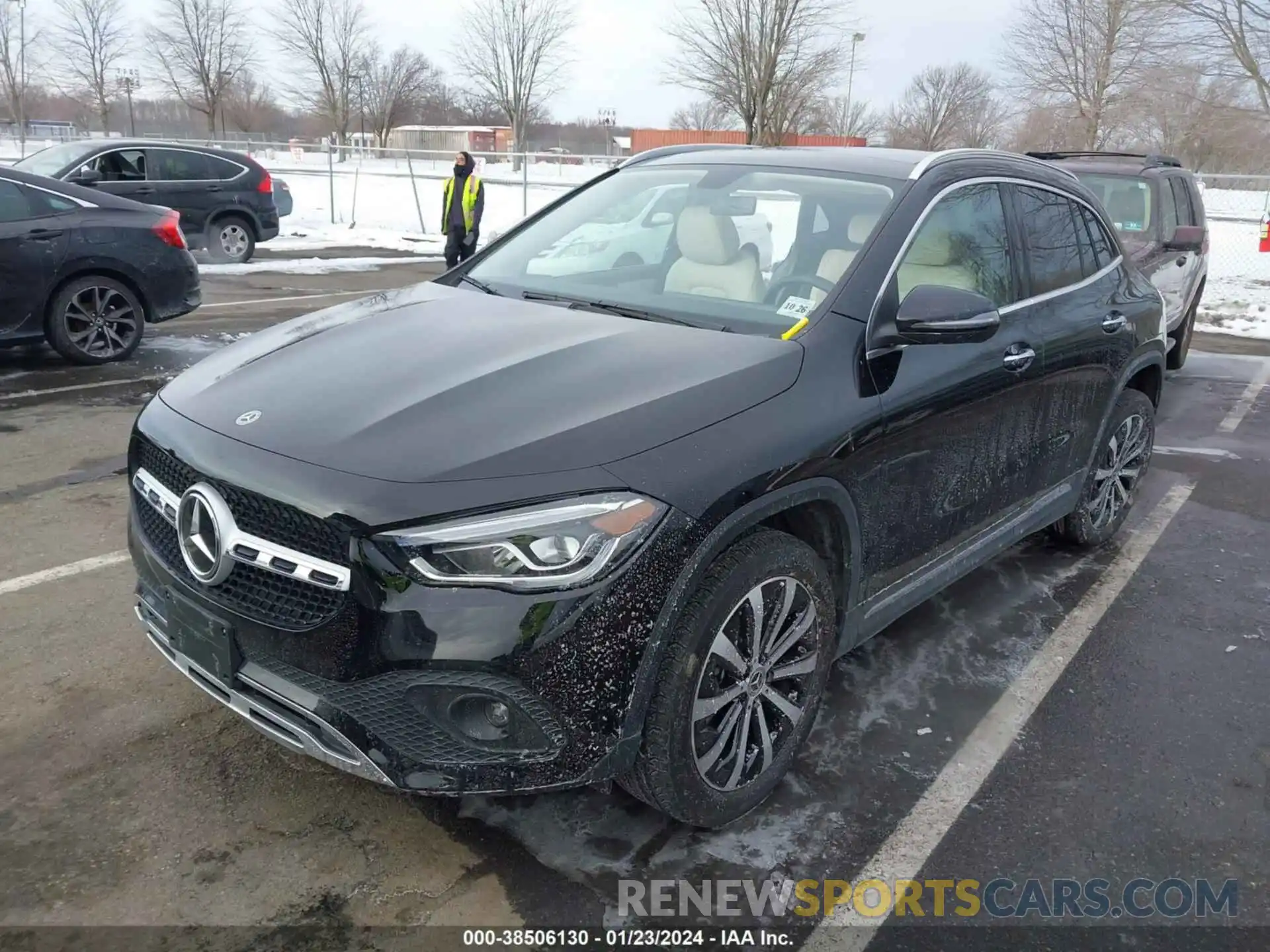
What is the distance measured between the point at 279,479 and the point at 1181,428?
279 inches

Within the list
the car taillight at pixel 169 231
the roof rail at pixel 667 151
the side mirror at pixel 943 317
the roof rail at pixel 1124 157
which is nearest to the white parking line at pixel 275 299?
the car taillight at pixel 169 231

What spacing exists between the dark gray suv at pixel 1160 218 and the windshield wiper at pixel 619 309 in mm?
5796

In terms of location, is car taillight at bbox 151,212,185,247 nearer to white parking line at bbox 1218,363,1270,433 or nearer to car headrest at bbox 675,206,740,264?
car headrest at bbox 675,206,740,264

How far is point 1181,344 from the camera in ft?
30.1

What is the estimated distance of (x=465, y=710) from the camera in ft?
→ 7.11

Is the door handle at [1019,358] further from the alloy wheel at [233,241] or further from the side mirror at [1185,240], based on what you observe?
the alloy wheel at [233,241]

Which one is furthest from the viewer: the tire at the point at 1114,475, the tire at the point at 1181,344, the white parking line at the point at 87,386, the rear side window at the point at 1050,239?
the tire at the point at 1181,344

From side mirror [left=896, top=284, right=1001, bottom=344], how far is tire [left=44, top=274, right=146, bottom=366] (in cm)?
685

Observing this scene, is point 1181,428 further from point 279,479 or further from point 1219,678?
point 279,479

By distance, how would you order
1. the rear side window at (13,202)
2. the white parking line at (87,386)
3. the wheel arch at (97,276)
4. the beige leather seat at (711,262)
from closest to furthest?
1. the beige leather seat at (711,262)
2. the white parking line at (87,386)
3. the rear side window at (13,202)
4. the wheel arch at (97,276)

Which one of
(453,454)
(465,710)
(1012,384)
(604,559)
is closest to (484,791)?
(465,710)

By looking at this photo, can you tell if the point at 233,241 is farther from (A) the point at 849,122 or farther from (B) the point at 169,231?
(A) the point at 849,122

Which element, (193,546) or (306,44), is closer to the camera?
(193,546)

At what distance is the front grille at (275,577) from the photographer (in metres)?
2.15
